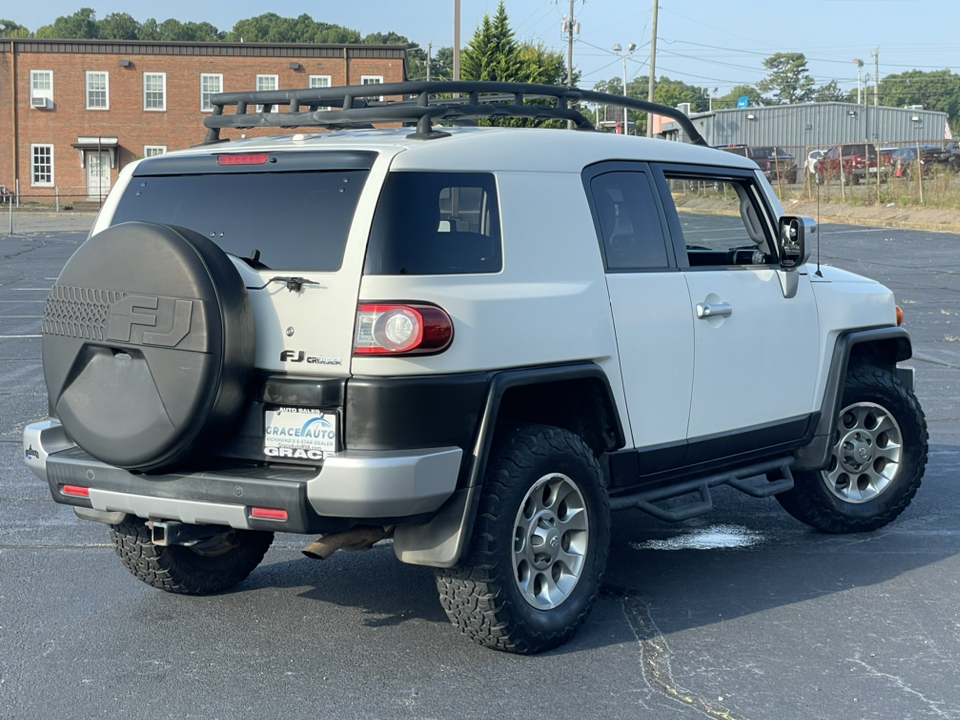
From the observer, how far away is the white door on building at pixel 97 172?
5638 centimetres

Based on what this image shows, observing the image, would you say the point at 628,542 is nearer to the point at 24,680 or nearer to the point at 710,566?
the point at 710,566

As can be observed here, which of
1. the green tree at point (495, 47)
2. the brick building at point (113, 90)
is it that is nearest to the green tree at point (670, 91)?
the brick building at point (113, 90)

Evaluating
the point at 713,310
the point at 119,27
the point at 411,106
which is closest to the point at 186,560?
the point at 411,106

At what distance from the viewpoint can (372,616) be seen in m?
5.14

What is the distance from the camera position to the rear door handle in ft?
17.8

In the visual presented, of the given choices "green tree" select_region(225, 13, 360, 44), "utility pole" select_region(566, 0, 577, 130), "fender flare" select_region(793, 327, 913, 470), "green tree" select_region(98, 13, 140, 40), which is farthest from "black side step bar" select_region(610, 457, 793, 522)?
"green tree" select_region(98, 13, 140, 40)

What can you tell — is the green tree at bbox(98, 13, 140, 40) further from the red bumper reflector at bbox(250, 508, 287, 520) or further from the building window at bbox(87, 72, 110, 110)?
the red bumper reflector at bbox(250, 508, 287, 520)

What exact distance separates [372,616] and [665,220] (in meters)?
2.19

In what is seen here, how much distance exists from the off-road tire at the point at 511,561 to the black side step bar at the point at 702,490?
1.56 feet

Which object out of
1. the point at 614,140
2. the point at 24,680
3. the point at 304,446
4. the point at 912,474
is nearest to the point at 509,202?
the point at 614,140

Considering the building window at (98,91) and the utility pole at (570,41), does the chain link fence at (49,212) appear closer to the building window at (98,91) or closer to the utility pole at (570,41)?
the building window at (98,91)

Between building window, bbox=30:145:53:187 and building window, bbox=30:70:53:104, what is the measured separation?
2275 mm

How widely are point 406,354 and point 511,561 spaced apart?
93 cm

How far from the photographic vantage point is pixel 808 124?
75875 mm
